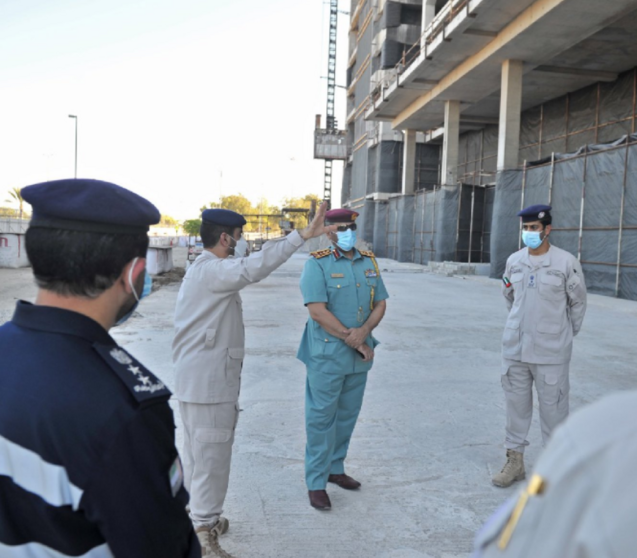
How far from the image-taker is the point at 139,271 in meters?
1.47

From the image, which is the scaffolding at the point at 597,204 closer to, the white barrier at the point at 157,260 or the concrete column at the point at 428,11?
the white barrier at the point at 157,260

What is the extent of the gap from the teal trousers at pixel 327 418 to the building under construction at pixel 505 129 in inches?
536

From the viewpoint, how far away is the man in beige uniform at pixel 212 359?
126 inches

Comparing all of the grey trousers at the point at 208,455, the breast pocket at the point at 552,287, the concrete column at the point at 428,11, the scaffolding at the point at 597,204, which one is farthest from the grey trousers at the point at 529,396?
the concrete column at the point at 428,11

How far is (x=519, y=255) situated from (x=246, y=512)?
A: 2699mm

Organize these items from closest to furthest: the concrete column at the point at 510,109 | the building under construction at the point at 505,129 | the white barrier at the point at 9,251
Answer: the building under construction at the point at 505,129
the concrete column at the point at 510,109
the white barrier at the point at 9,251

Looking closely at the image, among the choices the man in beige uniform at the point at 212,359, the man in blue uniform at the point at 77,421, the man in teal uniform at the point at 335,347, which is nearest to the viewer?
the man in blue uniform at the point at 77,421

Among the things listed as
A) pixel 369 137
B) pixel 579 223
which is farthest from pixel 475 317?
pixel 369 137

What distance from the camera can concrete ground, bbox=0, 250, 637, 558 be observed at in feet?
11.2

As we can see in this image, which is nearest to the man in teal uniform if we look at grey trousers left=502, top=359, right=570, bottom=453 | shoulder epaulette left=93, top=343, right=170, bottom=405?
grey trousers left=502, top=359, right=570, bottom=453

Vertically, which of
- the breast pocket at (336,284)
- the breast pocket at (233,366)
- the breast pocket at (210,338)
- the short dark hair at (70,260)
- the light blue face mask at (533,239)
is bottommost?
the breast pocket at (233,366)

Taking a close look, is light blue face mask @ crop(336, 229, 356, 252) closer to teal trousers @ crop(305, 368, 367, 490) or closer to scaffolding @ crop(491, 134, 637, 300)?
teal trousers @ crop(305, 368, 367, 490)

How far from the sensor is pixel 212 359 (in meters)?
3.31

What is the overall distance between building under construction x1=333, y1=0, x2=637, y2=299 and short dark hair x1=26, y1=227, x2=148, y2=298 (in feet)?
53.2
